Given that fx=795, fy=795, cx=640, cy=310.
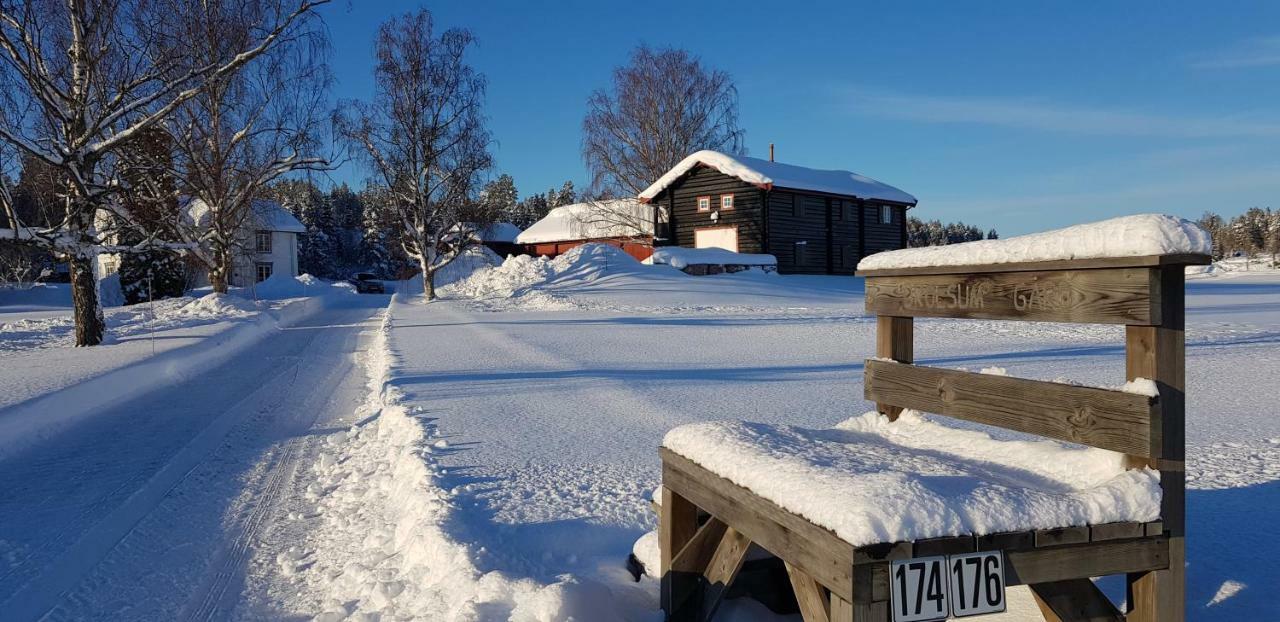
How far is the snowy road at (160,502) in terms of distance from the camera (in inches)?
164

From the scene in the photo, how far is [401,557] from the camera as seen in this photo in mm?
4320

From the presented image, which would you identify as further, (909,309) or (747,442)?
(909,309)

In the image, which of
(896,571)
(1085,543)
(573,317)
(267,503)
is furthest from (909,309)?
(573,317)

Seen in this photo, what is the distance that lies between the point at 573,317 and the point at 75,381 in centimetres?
1246

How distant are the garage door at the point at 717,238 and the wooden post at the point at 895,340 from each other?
114 feet

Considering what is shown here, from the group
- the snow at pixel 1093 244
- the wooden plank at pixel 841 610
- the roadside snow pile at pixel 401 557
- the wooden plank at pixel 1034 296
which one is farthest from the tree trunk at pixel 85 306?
the wooden plank at pixel 841 610

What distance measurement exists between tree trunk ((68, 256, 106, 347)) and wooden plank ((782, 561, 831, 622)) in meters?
16.3

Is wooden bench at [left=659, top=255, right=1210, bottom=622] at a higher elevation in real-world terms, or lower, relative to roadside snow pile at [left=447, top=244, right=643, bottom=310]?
lower

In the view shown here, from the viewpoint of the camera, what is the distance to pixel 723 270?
114ft

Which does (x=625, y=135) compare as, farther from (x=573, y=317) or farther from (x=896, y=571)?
(x=896, y=571)

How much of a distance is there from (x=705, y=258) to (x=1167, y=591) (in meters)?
32.2

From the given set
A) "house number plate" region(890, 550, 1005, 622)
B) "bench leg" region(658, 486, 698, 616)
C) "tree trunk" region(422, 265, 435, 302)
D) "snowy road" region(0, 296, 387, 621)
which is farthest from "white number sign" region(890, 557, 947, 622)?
"tree trunk" region(422, 265, 435, 302)

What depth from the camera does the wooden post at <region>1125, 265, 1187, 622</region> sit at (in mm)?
2398

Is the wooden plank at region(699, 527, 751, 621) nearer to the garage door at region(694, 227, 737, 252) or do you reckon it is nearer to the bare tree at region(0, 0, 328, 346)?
the bare tree at region(0, 0, 328, 346)
